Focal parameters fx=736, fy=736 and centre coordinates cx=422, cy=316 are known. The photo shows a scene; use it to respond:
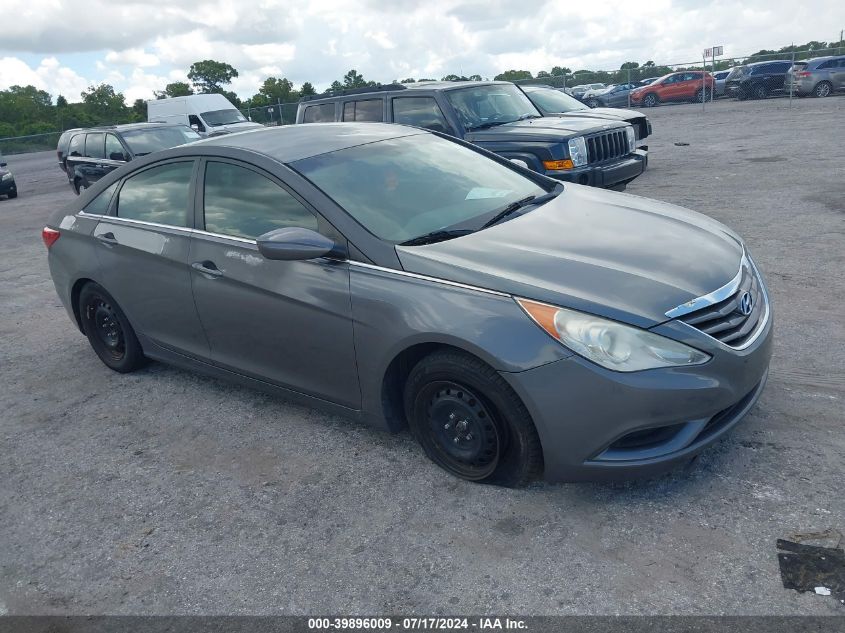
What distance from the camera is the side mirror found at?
3.54 meters

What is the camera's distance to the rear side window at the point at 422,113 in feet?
30.8

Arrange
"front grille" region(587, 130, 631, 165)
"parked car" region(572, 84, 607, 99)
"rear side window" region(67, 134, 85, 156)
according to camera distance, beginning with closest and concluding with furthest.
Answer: "front grille" region(587, 130, 631, 165), "rear side window" region(67, 134, 85, 156), "parked car" region(572, 84, 607, 99)

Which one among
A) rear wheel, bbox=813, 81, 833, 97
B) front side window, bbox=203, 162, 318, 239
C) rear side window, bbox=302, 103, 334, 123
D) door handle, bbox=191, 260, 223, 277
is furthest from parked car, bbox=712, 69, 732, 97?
door handle, bbox=191, 260, 223, 277

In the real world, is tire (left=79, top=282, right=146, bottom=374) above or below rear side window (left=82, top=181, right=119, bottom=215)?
below

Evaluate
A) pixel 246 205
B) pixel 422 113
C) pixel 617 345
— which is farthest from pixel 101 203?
pixel 422 113

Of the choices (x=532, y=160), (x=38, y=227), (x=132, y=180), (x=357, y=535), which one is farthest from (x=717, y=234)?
(x=38, y=227)

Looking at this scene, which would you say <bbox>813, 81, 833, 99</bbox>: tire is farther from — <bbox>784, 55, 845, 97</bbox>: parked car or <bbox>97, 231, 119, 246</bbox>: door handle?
<bbox>97, 231, 119, 246</bbox>: door handle

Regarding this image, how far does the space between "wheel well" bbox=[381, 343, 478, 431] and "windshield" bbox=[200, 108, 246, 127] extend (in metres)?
21.9

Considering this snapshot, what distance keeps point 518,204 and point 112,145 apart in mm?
12167

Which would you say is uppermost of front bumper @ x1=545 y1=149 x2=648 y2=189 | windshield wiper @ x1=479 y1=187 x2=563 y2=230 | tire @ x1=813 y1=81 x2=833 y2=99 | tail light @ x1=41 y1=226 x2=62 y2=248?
tire @ x1=813 y1=81 x2=833 y2=99

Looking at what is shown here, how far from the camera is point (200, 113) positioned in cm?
2369

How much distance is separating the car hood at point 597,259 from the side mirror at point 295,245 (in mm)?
376

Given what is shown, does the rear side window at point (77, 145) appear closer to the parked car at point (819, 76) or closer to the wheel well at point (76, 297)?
the wheel well at point (76, 297)

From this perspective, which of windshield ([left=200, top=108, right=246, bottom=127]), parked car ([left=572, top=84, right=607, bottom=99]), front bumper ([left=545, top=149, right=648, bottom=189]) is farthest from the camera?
parked car ([left=572, top=84, right=607, bottom=99])
